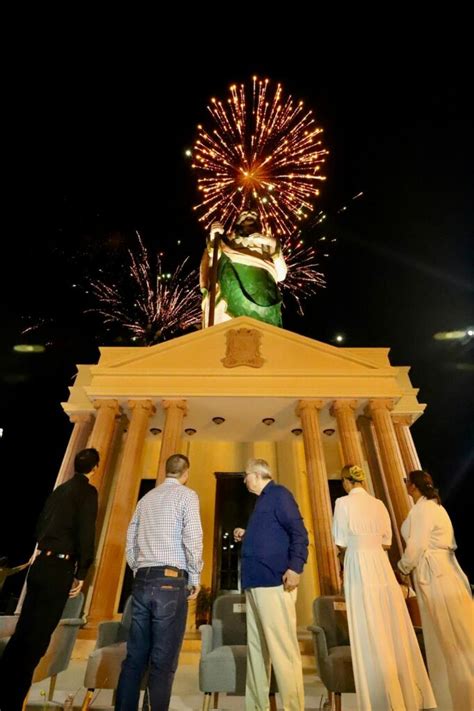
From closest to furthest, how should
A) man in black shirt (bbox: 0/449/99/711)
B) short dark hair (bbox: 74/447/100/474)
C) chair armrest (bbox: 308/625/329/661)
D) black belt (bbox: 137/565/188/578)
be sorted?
man in black shirt (bbox: 0/449/99/711), black belt (bbox: 137/565/188/578), short dark hair (bbox: 74/447/100/474), chair armrest (bbox: 308/625/329/661)

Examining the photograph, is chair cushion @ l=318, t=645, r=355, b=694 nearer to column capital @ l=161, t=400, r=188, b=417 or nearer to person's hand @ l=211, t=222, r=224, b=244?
column capital @ l=161, t=400, r=188, b=417

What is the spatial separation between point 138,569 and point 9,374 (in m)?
18.8

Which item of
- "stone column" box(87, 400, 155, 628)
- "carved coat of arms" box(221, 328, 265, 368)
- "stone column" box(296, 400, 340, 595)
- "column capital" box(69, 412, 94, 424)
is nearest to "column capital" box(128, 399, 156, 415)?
"stone column" box(87, 400, 155, 628)

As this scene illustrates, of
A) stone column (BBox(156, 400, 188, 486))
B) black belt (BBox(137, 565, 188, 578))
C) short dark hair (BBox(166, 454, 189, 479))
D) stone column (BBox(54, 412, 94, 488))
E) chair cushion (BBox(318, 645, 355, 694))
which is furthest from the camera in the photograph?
stone column (BBox(54, 412, 94, 488))

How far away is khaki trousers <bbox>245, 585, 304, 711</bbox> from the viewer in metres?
3.14

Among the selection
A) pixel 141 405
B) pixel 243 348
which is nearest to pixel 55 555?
pixel 141 405

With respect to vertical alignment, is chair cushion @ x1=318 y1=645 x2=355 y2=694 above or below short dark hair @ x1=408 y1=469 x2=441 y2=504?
below

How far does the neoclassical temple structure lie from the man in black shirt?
6.42m

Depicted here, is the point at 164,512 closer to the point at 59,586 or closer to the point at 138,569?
the point at 138,569

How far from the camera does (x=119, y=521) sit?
9539 millimetres

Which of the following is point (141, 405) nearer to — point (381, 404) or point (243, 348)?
point (243, 348)

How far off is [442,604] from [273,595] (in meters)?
1.97

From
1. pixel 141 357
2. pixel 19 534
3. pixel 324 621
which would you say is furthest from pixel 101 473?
pixel 19 534

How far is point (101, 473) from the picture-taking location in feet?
34.4
